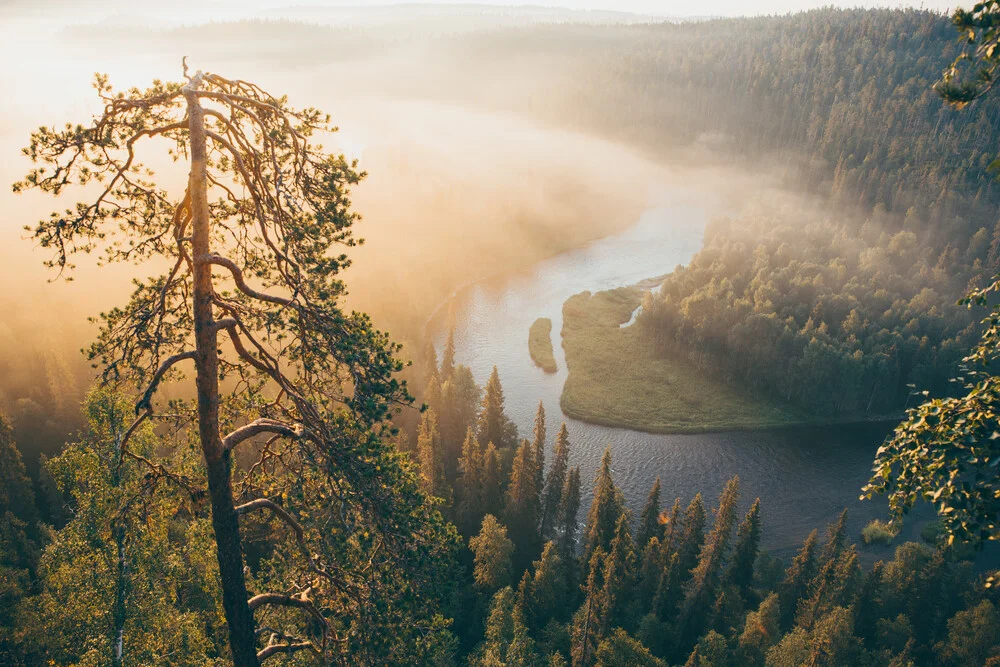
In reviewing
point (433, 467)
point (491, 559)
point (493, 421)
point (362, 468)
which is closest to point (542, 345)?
point (493, 421)

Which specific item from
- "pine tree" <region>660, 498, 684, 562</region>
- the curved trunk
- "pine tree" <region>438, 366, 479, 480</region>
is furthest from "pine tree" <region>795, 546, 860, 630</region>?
the curved trunk

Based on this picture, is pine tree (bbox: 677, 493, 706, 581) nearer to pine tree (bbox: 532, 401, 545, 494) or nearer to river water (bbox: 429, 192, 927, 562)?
river water (bbox: 429, 192, 927, 562)

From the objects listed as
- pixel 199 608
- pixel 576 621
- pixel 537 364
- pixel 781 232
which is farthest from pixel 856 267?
pixel 199 608

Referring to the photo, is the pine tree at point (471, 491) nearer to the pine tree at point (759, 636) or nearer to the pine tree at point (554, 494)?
the pine tree at point (554, 494)

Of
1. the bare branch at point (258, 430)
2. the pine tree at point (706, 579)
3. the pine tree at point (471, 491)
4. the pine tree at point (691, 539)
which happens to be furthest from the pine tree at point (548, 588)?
the bare branch at point (258, 430)

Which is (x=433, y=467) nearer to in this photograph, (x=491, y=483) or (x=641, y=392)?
(x=491, y=483)
